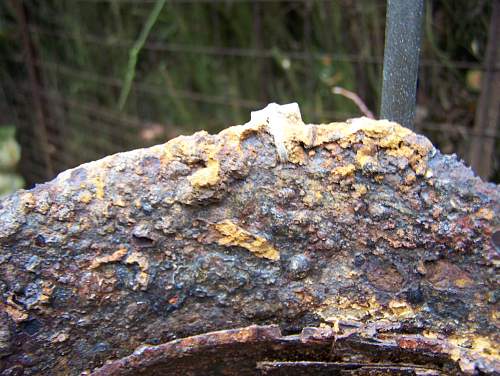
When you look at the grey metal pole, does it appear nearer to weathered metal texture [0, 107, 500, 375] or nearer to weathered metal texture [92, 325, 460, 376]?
weathered metal texture [0, 107, 500, 375]

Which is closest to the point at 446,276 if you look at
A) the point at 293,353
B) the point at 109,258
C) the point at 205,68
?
the point at 293,353

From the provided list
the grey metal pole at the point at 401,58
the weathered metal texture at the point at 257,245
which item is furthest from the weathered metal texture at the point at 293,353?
the grey metal pole at the point at 401,58

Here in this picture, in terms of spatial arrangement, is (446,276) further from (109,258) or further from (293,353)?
(109,258)

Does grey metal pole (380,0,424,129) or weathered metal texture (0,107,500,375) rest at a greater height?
grey metal pole (380,0,424,129)

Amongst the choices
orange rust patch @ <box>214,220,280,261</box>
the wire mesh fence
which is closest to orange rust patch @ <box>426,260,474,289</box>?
orange rust patch @ <box>214,220,280,261</box>

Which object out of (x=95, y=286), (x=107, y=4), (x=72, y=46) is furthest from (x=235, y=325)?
(x=72, y=46)

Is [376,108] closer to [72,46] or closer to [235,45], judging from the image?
[235,45]
